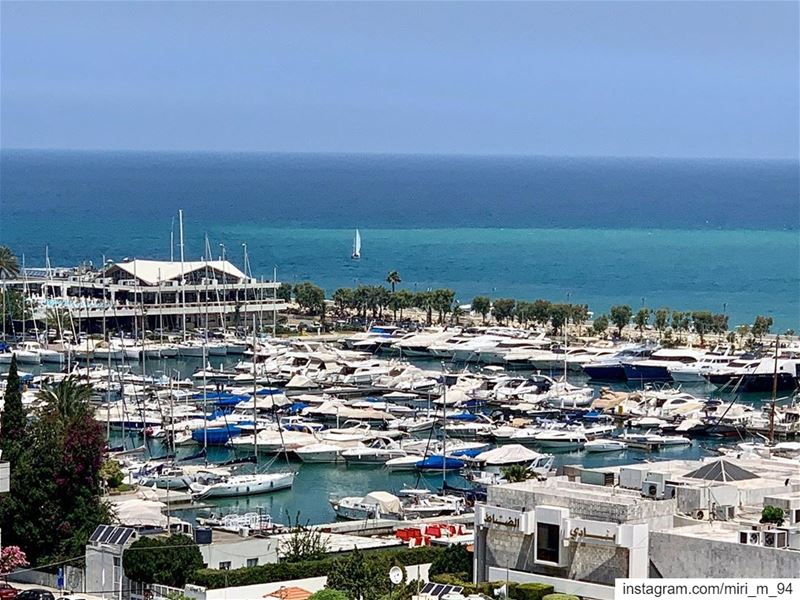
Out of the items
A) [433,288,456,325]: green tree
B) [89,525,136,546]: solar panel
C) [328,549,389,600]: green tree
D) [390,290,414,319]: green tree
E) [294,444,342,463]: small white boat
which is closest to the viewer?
[328,549,389,600]: green tree

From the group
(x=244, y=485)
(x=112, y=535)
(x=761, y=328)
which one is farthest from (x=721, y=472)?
(x=761, y=328)

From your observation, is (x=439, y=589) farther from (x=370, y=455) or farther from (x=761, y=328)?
(x=761, y=328)

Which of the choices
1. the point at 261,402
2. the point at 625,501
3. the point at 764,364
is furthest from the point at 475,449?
the point at 625,501

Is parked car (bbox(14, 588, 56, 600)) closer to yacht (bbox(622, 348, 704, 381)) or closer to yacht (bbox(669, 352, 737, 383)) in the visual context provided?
yacht (bbox(669, 352, 737, 383))

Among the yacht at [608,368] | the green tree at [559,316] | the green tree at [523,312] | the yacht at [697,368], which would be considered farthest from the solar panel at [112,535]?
the green tree at [523,312]

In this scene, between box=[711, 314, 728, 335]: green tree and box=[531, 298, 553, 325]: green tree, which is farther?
box=[531, 298, 553, 325]: green tree

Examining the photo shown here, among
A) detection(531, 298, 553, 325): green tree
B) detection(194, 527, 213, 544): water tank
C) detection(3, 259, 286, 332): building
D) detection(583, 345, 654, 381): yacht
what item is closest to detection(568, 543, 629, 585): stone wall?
detection(194, 527, 213, 544): water tank
